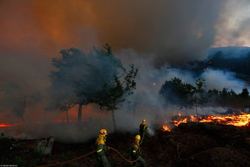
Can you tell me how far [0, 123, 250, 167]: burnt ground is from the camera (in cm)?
1603

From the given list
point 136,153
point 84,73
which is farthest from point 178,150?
point 84,73

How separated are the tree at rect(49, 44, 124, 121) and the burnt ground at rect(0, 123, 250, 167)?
857 cm

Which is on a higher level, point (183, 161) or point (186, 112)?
point (186, 112)

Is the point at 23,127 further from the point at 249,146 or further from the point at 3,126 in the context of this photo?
the point at 249,146

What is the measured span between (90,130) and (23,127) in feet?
34.5

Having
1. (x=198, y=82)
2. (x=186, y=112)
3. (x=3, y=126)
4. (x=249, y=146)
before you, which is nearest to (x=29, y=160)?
(x=249, y=146)

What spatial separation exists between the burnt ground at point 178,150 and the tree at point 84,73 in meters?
8.57

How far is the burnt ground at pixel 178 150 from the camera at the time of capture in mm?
16031

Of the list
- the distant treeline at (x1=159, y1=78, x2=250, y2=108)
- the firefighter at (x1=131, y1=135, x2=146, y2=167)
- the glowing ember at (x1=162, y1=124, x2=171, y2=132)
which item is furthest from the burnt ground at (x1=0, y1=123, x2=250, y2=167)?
the distant treeline at (x1=159, y1=78, x2=250, y2=108)

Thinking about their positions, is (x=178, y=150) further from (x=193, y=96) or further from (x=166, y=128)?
(x=193, y=96)

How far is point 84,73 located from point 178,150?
17413mm

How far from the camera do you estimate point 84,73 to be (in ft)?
110

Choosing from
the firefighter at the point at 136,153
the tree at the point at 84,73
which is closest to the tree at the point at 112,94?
the tree at the point at 84,73

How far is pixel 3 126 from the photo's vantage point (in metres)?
39.2
